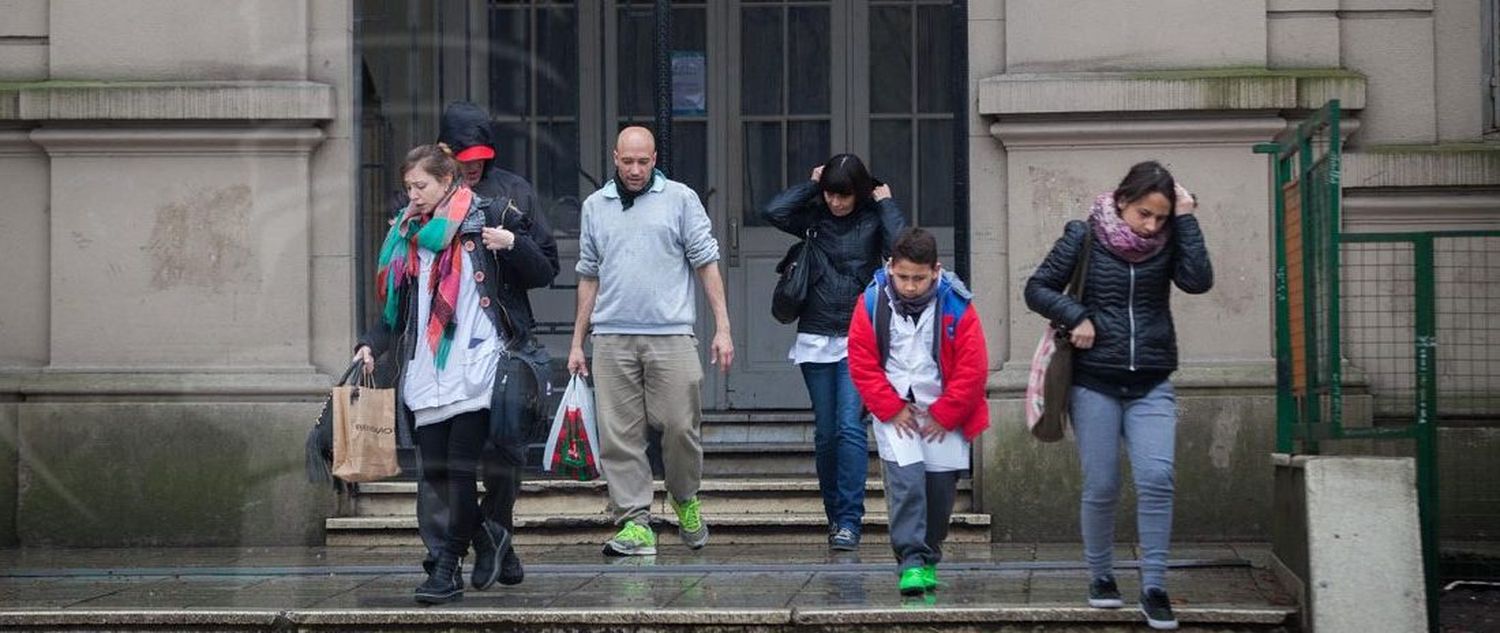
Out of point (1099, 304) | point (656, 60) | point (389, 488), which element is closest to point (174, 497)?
point (389, 488)

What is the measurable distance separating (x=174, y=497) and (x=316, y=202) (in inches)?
61.7

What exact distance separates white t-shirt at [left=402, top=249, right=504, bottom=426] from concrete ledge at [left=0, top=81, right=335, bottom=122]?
A: 2857 mm

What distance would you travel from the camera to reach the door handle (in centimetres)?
1324

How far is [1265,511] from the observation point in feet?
34.8

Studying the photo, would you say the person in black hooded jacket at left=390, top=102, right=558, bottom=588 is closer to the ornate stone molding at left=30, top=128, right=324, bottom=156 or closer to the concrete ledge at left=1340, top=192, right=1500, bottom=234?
the ornate stone molding at left=30, top=128, right=324, bottom=156

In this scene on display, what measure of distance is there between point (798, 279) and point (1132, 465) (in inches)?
94.4

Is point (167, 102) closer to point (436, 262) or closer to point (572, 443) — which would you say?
point (572, 443)

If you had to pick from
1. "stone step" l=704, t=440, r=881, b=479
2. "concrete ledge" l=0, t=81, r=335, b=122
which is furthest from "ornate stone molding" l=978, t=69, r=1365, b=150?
"concrete ledge" l=0, t=81, r=335, b=122

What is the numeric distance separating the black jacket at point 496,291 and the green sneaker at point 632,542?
1377 mm

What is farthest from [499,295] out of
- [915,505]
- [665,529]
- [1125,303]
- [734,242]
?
[734,242]

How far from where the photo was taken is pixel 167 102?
11.0m

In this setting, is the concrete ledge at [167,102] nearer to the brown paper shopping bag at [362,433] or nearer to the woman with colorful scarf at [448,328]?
the woman with colorful scarf at [448,328]

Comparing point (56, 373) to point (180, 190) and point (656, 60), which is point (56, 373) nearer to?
point (180, 190)

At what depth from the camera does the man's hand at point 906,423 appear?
326 inches
